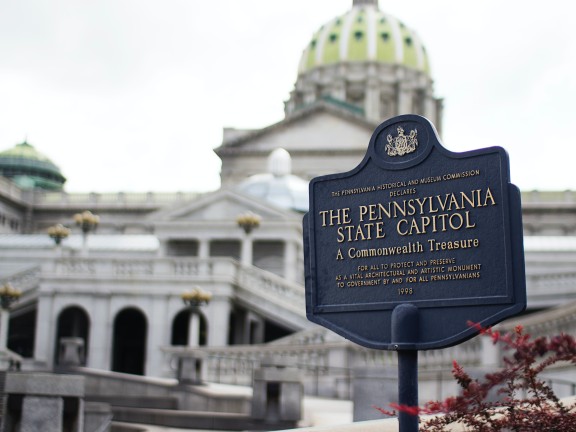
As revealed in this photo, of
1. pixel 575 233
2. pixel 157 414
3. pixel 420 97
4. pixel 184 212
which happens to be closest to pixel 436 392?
pixel 157 414

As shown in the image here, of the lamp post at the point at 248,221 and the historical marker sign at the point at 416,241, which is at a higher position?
the lamp post at the point at 248,221

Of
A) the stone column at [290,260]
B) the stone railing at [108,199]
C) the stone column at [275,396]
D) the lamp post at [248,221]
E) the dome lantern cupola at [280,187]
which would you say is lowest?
the stone column at [275,396]

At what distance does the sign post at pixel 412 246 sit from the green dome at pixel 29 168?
91580 millimetres

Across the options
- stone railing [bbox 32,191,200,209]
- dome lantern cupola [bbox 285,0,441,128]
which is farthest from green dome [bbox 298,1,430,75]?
stone railing [bbox 32,191,200,209]

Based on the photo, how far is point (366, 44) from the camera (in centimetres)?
11950

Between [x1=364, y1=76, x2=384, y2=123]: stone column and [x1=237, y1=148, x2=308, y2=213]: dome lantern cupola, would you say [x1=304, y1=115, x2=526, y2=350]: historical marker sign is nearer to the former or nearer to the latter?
[x1=237, y1=148, x2=308, y2=213]: dome lantern cupola

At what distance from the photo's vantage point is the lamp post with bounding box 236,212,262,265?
4753 centimetres

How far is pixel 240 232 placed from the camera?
167 ft

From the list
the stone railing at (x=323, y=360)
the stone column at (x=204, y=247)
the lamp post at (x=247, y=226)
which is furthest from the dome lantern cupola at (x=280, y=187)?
the stone railing at (x=323, y=360)

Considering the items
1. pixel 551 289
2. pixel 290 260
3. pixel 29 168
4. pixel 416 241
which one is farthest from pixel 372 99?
pixel 416 241

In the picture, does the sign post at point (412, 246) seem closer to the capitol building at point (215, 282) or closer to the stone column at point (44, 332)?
the capitol building at point (215, 282)

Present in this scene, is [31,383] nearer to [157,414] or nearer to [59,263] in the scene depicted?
[157,414]

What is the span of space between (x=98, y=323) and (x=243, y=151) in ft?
143

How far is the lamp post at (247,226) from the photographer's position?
47.5 m
